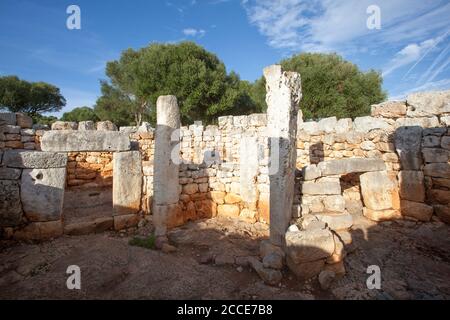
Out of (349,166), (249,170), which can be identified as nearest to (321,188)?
(349,166)

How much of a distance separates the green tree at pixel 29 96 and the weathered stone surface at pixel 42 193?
23.5 meters

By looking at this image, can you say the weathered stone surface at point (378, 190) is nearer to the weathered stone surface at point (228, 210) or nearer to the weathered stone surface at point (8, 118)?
the weathered stone surface at point (228, 210)

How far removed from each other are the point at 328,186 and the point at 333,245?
1.56 m

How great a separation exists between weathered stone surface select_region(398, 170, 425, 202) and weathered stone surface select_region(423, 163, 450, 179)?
0.44 feet

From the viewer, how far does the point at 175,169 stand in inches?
220

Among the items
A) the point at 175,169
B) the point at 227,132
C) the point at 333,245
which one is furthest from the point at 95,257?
the point at 227,132

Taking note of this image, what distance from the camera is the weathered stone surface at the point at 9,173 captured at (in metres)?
4.79

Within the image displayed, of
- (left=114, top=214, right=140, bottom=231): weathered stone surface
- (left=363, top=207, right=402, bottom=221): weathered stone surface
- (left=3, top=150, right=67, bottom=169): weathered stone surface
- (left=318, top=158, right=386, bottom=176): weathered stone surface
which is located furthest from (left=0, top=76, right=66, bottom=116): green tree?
(left=363, top=207, right=402, bottom=221): weathered stone surface

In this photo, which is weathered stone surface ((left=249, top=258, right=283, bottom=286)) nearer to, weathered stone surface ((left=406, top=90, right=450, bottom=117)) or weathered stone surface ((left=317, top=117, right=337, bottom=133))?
weathered stone surface ((left=406, top=90, right=450, bottom=117))

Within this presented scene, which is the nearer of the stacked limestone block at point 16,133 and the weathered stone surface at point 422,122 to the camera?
the weathered stone surface at point 422,122

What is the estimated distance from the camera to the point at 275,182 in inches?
168

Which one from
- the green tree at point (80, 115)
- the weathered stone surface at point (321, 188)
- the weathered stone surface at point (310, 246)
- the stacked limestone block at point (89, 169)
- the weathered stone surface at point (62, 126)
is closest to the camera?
the weathered stone surface at point (310, 246)

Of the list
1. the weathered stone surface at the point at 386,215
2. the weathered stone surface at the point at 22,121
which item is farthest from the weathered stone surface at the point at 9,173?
the weathered stone surface at the point at 386,215

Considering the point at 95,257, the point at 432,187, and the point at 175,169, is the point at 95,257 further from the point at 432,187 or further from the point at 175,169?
the point at 432,187
